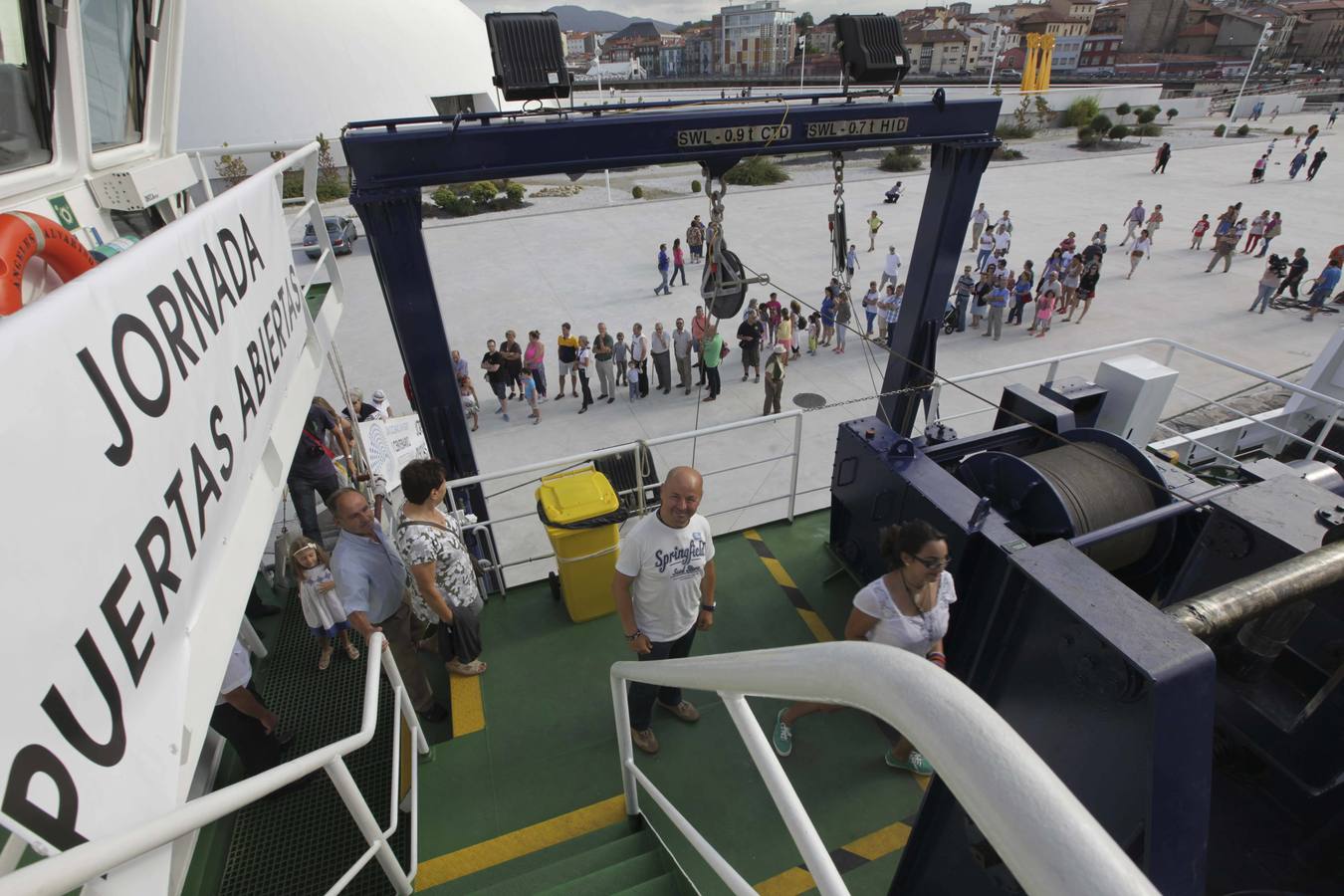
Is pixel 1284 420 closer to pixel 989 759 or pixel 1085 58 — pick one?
pixel 989 759

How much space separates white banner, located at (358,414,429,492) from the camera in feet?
22.9

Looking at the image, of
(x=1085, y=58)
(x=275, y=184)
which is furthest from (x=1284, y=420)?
(x=1085, y=58)

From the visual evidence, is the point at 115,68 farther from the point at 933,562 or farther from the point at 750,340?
the point at 750,340

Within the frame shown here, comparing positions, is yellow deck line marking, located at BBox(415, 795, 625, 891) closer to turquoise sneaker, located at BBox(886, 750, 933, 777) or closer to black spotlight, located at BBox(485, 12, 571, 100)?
turquoise sneaker, located at BBox(886, 750, 933, 777)

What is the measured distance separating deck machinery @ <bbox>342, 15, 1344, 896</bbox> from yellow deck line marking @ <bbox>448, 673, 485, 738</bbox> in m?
1.58

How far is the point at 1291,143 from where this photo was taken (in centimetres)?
3666

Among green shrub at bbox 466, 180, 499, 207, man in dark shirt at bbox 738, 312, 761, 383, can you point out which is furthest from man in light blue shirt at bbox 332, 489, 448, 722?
green shrub at bbox 466, 180, 499, 207

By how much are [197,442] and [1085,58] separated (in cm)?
12990

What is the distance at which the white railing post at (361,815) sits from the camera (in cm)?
210

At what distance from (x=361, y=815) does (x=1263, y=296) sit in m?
20.6

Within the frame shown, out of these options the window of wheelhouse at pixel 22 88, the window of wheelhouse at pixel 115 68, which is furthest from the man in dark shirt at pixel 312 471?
the window of wheelhouse at pixel 22 88

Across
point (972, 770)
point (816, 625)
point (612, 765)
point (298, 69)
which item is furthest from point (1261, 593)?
point (298, 69)

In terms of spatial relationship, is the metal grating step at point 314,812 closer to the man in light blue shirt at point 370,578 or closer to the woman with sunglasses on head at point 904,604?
the man in light blue shirt at point 370,578

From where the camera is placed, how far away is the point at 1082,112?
44406 mm
